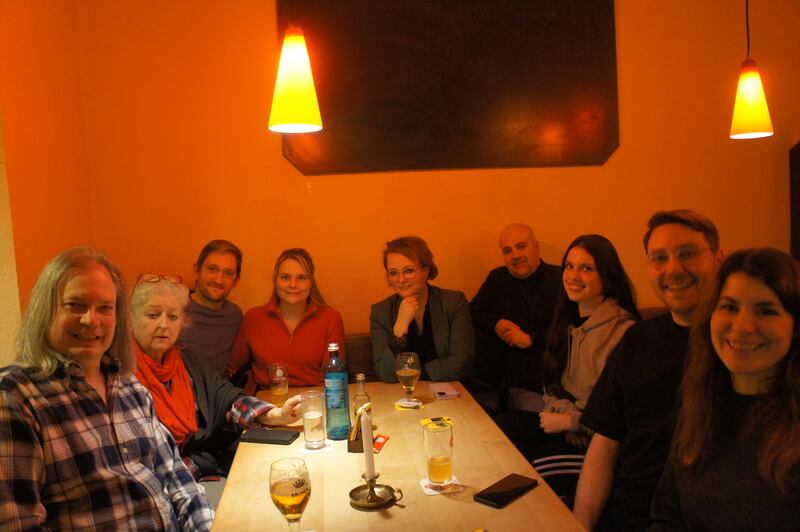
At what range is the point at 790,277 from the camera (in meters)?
1.34

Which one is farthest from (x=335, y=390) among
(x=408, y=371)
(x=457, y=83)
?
(x=457, y=83)

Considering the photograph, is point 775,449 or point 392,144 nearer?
point 775,449

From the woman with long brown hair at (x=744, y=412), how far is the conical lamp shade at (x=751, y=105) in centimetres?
132

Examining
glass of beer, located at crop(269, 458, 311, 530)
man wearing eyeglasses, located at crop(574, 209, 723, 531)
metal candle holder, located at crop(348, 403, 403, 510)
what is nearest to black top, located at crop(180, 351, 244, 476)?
metal candle holder, located at crop(348, 403, 403, 510)

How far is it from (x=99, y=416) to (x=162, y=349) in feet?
2.18

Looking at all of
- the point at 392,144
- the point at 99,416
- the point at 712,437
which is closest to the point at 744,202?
the point at 392,144

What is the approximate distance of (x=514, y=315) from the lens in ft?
11.1

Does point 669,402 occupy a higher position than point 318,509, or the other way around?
point 669,402

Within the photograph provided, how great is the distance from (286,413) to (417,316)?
1052mm

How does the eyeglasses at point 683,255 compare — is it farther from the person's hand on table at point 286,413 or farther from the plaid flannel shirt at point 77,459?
the plaid flannel shirt at point 77,459

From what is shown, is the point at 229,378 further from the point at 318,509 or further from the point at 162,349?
the point at 318,509

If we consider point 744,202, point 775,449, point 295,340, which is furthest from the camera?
point 744,202

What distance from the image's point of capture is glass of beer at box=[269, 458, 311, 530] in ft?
4.27

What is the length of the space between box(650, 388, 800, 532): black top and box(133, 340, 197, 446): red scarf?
152 cm
